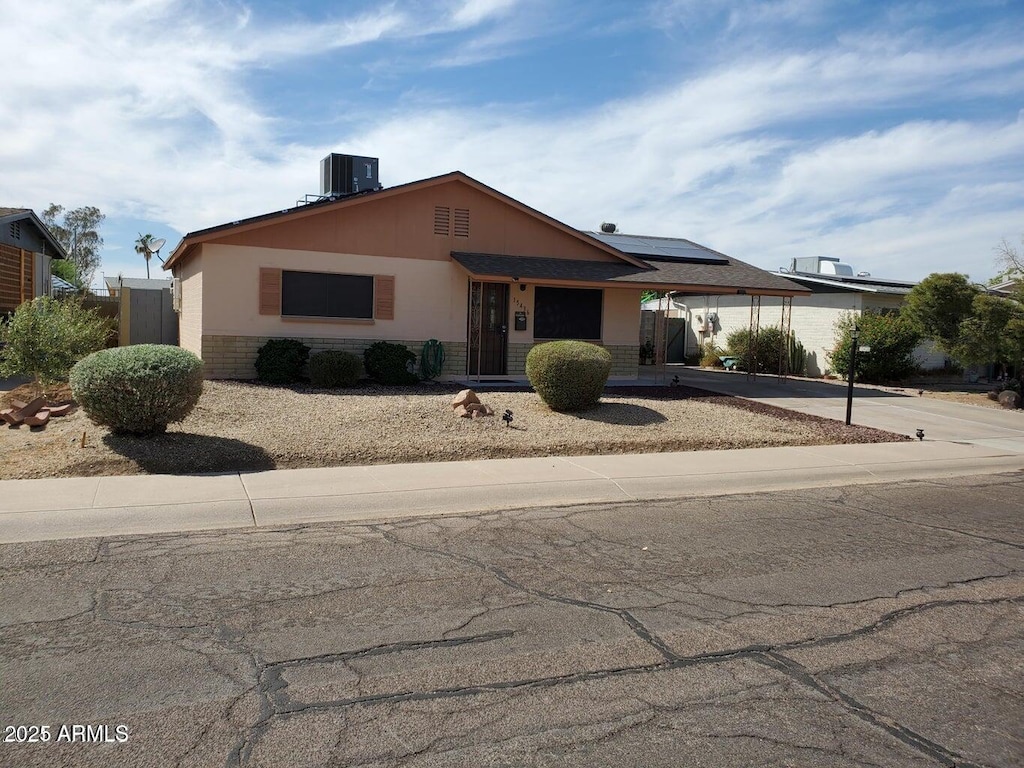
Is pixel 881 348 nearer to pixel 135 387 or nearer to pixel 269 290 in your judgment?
pixel 269 290

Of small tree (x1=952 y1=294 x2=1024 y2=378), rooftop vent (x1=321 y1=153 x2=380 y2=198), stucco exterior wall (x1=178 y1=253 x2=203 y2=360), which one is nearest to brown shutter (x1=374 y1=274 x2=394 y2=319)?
stucco exterior wall (x1=178 y1=253 x2=203 y2=360)

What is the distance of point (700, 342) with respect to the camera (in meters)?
30.9

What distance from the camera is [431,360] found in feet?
59.8

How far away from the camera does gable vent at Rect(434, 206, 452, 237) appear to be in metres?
18.6

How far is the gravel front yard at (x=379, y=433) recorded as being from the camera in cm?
973

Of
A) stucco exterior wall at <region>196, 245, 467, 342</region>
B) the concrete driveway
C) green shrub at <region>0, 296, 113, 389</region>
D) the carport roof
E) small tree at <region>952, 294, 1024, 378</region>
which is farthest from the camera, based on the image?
small tree at <region>952, 294, 1024, 378</region>

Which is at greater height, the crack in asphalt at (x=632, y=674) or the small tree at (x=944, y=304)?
the small tree at (x=944, y=304)

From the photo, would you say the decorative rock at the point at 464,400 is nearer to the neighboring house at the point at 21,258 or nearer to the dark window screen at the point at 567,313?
the dark window screen at the point at 567,313

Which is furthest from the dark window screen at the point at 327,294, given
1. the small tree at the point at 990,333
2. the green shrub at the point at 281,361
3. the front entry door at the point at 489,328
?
the small tree at the point at 990,333

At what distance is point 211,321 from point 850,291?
18.5 m

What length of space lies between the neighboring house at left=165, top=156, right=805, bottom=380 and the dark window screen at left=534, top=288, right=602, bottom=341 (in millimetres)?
27

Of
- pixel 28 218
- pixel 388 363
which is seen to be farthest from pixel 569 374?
pixel 28 218

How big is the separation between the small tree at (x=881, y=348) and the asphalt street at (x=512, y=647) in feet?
55.0

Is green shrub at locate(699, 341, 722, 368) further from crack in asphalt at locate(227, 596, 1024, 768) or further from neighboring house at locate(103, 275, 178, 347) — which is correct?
crack in asphalt at locate(227, 596, 1024, 768)
